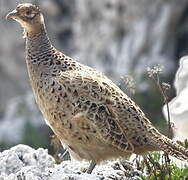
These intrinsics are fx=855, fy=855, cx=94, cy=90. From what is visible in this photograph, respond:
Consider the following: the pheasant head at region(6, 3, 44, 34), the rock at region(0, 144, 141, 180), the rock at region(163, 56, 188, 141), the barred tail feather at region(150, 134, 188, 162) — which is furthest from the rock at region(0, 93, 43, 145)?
the barred tail feather at region(150, 134, 188, 162)

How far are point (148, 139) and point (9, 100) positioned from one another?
815 inches

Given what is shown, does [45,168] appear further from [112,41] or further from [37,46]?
[112,41]

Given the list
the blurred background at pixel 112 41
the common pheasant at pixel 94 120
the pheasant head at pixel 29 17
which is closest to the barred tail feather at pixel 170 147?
the common pheasant at pixel 94 120

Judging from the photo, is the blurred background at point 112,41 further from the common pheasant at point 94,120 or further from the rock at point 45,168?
the common pheasant at point 94,120

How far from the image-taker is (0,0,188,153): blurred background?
22.5 m

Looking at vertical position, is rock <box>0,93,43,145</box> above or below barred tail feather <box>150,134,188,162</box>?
above

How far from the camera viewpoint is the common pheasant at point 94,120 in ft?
28.3

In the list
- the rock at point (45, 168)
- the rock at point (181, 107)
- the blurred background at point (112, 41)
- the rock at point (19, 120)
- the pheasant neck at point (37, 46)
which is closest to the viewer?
the rock at point (45, 168)

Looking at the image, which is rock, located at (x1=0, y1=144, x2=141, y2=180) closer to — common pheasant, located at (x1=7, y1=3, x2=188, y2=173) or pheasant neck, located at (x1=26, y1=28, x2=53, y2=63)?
common pheasant, located at (x1=7, y1=3, x2=188, y2=173)

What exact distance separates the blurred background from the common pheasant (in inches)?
439

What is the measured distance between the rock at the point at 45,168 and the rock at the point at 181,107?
1377mm

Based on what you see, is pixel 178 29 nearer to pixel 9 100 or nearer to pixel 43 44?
pixel 9 100

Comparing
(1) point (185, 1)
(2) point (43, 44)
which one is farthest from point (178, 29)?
(2) point (43, 44)

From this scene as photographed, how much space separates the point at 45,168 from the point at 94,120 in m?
0.76
